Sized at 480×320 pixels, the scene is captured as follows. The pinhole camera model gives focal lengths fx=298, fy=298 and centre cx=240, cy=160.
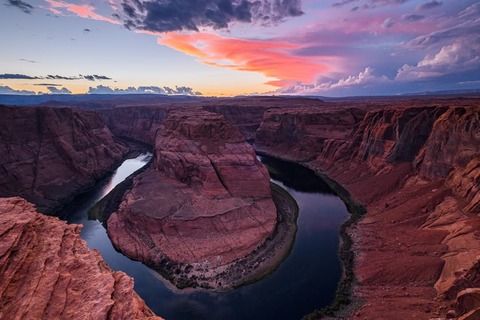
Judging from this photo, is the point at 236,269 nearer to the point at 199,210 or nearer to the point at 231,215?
the point at 231,215

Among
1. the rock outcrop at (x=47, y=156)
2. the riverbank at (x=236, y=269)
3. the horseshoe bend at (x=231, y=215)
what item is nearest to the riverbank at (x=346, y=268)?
the horseshoe bend at (x=231, y=215)

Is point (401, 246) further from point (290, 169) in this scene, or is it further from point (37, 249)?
point (290, 169)

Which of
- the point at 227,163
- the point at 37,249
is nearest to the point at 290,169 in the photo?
the point at 227,163

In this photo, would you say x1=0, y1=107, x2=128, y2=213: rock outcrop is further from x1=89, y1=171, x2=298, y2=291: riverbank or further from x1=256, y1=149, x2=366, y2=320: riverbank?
x1=256, y1=149, x2=366, y2=320: riverbank

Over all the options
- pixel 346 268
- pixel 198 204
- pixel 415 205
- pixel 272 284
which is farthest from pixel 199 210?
pixel 415 205

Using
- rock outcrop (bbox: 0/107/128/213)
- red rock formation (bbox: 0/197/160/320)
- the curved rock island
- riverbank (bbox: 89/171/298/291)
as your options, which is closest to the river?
riverbank (bbox: 89/171/298/291)
